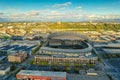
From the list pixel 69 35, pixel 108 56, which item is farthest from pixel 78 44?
pixel 108 56

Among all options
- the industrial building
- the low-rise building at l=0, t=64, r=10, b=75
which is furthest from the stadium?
the industrial building

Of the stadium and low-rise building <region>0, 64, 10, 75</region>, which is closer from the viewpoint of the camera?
low-rise building <region>0, 64, 10, 75</region>

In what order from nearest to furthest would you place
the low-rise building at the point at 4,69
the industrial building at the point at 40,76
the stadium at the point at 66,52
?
the industrial building at the point at 40,76
the low-rise building at the point at 4,69
the stadium at the point at 66,52

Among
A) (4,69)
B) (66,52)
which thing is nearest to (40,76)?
(4,69)

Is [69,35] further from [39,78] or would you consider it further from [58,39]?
[39,78]

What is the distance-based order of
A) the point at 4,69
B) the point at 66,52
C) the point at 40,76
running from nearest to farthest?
the point at 40,76 → the point at 4,69 → the point at 66,52

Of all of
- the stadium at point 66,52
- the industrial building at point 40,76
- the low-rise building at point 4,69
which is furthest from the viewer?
the stadium at point 66,52

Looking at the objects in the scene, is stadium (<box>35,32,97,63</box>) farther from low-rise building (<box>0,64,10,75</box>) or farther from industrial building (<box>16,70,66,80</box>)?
industrial building (<box>16,70,66,80</box>)

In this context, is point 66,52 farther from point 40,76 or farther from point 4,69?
point 4,69

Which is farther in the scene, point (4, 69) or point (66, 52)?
point (66, 52)

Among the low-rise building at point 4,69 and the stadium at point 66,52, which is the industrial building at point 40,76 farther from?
the stadium at point 66,52

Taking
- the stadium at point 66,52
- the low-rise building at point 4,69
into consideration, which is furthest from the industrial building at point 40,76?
the stadium at point 66,52
